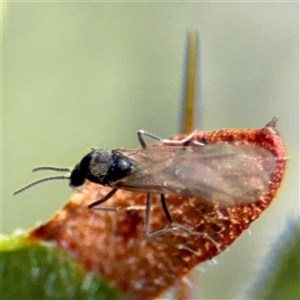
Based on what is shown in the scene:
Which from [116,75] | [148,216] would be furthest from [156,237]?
[116,75]

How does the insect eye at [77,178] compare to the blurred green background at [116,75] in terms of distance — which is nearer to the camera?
the insect eye at [77,178]

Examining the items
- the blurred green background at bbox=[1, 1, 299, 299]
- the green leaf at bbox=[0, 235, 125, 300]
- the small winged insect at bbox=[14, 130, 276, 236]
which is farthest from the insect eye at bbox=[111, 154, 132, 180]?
the blurred green background at bbox=[1, 1, 299, 299]

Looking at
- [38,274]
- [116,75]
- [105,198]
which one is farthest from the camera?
[116,75]

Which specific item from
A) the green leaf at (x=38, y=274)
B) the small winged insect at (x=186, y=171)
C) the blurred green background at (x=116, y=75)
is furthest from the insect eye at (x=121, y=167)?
the blurred green background at (x=116, y=75)

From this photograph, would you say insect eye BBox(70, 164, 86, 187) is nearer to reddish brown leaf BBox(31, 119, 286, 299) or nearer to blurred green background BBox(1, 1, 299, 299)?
reddish brown leaf BBox(31, 119, 286, 299)

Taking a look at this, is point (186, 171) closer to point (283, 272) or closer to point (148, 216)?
point (148, 216)

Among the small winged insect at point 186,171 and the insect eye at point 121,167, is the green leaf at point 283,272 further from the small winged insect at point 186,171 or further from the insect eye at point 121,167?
the insect eye at point 121,167
